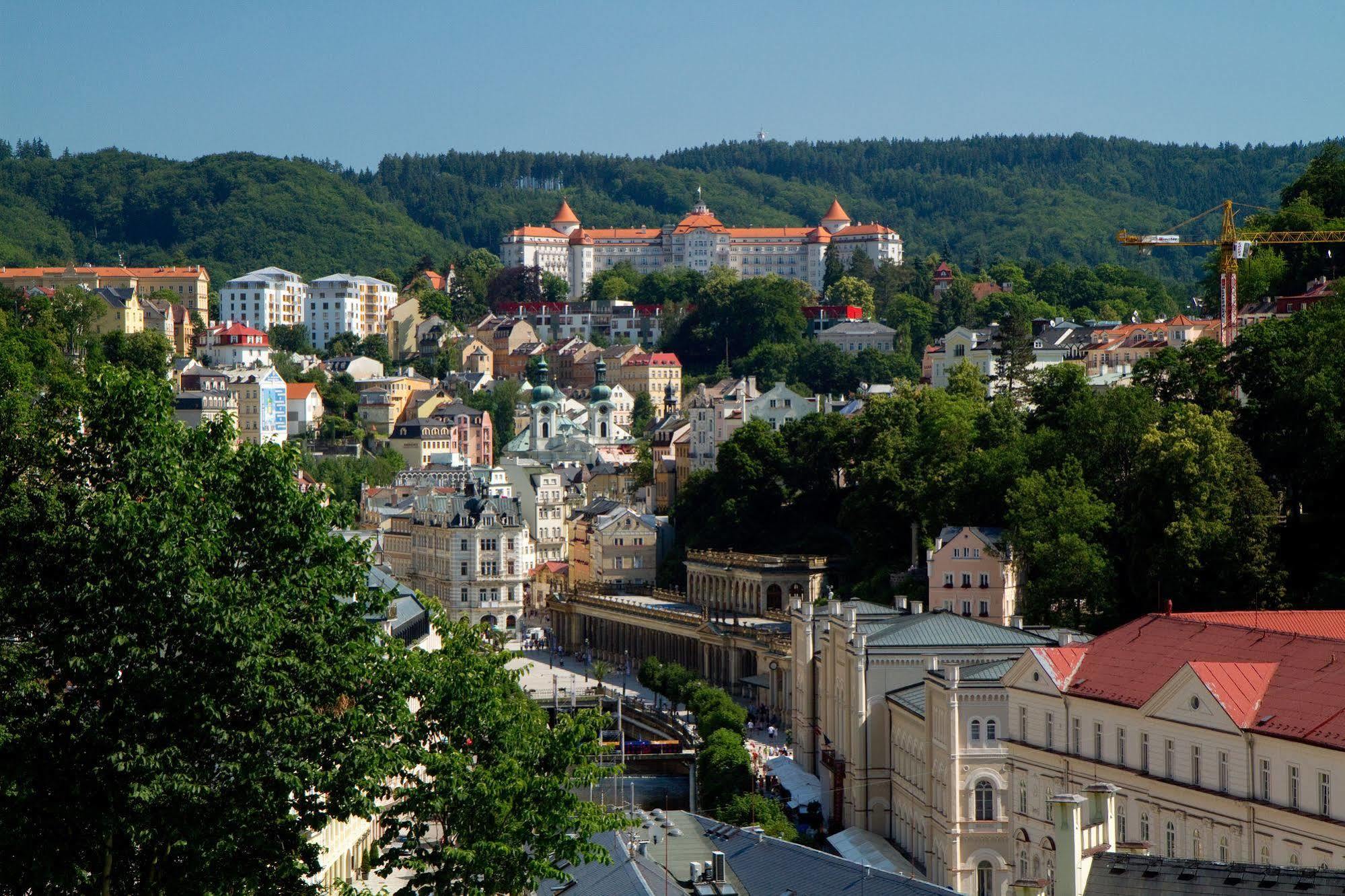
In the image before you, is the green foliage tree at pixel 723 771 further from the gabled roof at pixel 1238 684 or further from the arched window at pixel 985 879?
the gabled roof at pixel 1238 684

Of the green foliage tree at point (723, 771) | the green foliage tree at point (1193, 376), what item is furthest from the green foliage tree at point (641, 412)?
the green foliage tree at point (723, 771)

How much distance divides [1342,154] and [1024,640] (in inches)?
2513

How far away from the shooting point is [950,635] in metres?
62.8

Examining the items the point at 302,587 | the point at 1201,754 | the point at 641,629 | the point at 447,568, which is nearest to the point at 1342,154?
the point at 641,629

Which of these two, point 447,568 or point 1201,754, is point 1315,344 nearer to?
point 1201,754

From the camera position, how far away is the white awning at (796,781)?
2633 inches

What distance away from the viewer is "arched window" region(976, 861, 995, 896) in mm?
Answer: 55312

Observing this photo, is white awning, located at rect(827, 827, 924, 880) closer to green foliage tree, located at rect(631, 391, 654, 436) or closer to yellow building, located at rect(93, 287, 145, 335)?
yellow building, located at rect(93, 287, 145, 335)

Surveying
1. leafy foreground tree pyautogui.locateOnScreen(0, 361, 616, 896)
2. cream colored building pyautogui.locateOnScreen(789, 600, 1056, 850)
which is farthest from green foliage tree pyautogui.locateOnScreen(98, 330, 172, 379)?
leafy foreground tree pyautogui.locateOnScreen(0, 361, 616, 896)

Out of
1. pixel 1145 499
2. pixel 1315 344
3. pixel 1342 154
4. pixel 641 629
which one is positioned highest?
pixel 1342 154

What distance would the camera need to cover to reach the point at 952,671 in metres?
56.7

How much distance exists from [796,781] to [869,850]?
35.5ft

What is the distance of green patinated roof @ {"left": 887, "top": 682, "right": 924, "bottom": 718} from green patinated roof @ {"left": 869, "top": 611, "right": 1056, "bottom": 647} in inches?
47.8

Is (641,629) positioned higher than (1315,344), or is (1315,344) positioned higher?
(1315,344)
